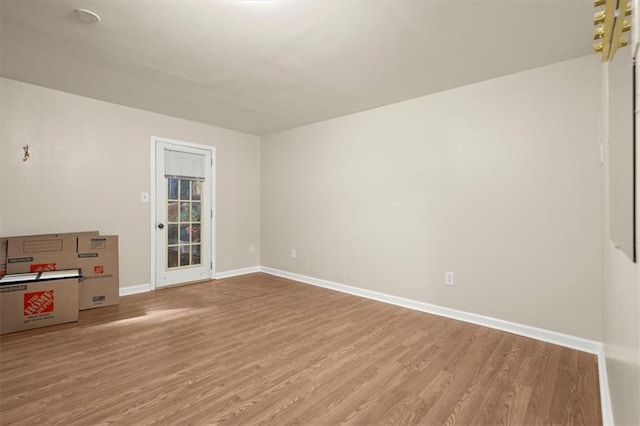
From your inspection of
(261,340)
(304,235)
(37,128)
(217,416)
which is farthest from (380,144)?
(37,128)

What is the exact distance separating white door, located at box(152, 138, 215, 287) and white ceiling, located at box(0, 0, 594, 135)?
1.09 metres

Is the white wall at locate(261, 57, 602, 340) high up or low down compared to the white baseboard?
up

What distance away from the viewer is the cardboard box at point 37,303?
2.79 meters

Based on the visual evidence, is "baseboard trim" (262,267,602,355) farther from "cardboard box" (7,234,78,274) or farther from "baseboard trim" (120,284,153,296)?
"cardboard box" (7,234,78,274)

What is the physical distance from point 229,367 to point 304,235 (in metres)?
2.76

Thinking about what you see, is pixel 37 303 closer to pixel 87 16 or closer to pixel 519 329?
pixel 87 16

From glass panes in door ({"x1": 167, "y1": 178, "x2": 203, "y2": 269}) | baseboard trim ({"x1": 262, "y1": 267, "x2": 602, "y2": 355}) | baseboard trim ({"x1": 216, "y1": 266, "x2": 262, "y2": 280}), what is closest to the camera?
baseboard trim ({"x1": 262, "y1": 267, "x2": 602, "y2": 355})

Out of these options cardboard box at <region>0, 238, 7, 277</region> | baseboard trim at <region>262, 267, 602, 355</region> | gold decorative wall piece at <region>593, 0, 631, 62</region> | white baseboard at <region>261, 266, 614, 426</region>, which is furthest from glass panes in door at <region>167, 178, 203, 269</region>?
gold decorative wall piece at <region>593, 0, 631, 62</region>

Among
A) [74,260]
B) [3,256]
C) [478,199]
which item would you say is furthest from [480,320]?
[3,256]

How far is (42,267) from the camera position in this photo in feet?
10.5

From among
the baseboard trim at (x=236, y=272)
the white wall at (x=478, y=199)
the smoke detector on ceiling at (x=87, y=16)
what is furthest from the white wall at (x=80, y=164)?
the white wall at (x=478, y=199)

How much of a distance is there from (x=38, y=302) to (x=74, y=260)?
548 millimetres

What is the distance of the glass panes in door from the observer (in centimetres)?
451

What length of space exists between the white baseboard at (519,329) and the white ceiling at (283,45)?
7.73 feet
